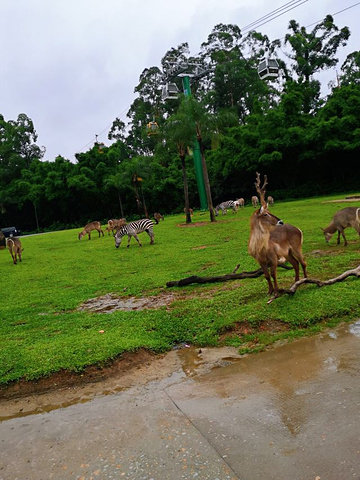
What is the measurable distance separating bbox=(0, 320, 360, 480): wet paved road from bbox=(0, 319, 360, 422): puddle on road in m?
0.02

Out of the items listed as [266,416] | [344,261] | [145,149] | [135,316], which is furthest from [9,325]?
[145,149]

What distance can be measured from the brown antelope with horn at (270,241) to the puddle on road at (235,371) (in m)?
1.47

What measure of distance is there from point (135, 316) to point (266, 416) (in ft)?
11.6

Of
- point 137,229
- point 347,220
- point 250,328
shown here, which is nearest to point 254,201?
point 137,229

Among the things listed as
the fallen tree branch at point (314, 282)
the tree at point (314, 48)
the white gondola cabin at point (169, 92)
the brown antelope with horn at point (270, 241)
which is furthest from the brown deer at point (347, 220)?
the tree at point (314, 48)

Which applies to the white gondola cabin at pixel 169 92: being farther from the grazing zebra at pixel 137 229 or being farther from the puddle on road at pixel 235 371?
the puddle on road at pixel 235 371

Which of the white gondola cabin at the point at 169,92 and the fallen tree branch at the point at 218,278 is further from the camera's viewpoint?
the white gondola cabin at the point at 169,92

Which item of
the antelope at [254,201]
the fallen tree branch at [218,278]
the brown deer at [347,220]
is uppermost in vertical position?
the antelope at [254,201]

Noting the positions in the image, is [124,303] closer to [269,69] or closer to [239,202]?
[269,69]

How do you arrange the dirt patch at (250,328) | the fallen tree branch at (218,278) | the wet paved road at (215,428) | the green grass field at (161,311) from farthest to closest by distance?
1. the fallen tree branch at (218,278)
2. the dirt patch at (250,328)
3. the green grass field at (161,311)
4. the wet paved road at (215,428)

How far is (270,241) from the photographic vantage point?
6238 millimetres

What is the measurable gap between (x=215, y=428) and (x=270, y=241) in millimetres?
3487

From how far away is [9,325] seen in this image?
714 centimetres

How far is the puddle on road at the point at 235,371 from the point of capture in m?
3.95
